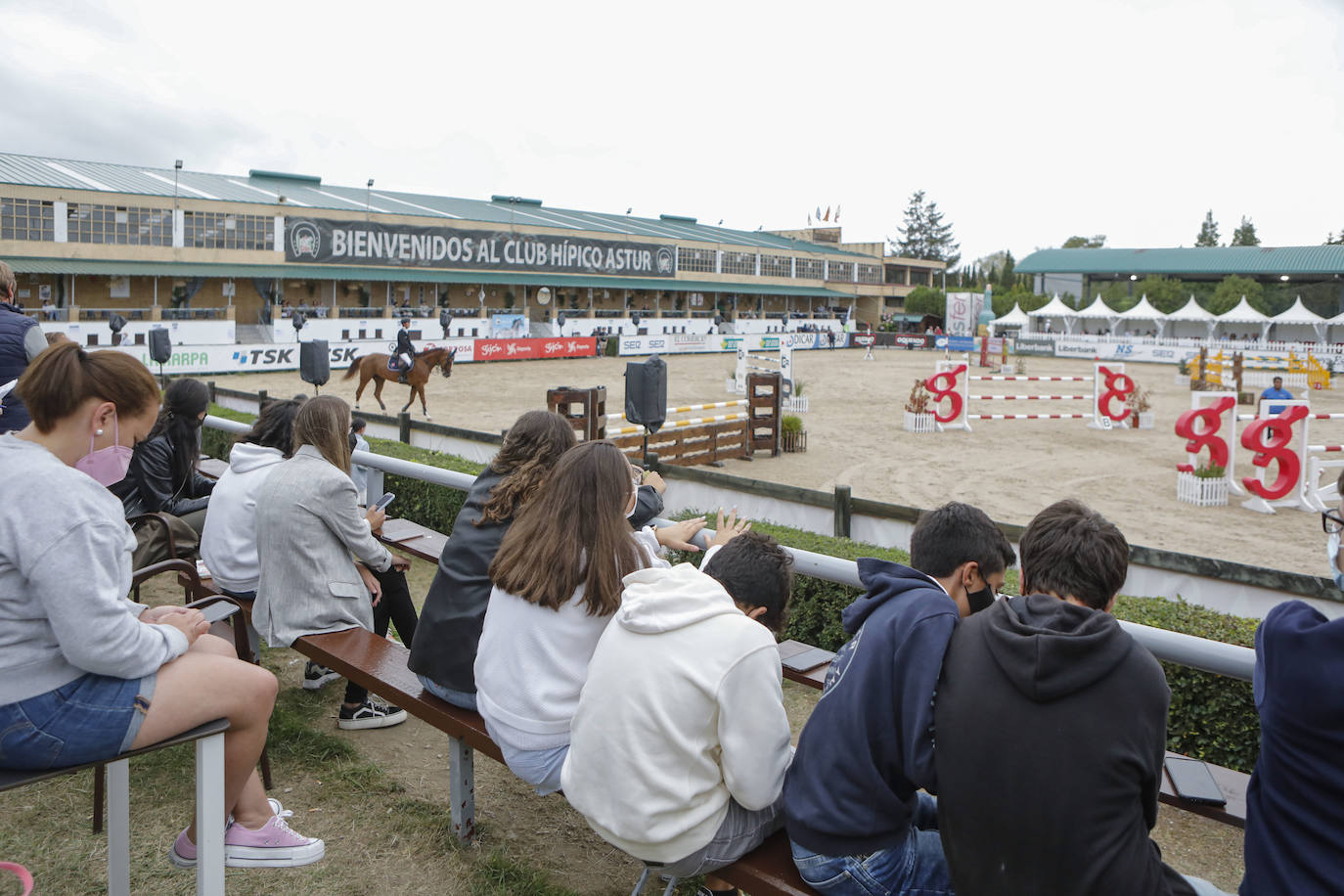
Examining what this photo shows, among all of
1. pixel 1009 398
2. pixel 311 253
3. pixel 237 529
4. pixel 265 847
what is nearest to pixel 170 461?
pixel 237 529

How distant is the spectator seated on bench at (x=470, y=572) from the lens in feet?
10.4

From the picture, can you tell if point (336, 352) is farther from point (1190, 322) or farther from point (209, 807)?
point (1190, 322)

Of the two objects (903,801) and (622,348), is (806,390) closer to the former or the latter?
(622,348)

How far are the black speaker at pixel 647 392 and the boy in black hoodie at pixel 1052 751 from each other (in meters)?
8.96

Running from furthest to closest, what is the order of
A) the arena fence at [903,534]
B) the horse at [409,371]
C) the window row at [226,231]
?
the window row at [226,231]
the horse at [409,371]
the arena fence at [903,534]

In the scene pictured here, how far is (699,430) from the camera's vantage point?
50.0ft

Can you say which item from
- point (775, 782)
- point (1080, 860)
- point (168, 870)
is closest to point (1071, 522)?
point (1080, 860)

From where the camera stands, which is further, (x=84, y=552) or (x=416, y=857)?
(x=416, y=857)

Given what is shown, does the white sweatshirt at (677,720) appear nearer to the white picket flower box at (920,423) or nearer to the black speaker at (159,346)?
the white picket flower box at (920,423)

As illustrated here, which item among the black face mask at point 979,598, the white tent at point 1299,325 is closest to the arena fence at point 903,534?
the black face mask at point 979,598

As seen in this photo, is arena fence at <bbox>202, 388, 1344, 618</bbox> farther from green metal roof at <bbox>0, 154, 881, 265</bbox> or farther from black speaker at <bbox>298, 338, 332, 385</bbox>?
green metal roof at <bbox>0, 154, 881, 265</bbox>

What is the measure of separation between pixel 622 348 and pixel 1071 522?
38.7 meters

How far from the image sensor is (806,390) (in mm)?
28781

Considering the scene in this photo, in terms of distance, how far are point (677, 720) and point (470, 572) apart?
125cm
